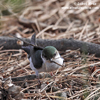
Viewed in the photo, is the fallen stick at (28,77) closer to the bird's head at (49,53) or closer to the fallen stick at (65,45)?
the bird's head at (49,53)

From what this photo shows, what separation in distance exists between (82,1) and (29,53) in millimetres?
2522

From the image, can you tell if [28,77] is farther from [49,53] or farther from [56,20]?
[56,20]

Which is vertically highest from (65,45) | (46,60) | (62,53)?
(46,60)

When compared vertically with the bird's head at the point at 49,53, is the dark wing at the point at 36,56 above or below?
below

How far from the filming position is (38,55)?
2.73m

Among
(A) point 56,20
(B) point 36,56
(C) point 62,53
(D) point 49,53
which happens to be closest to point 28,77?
(B) point 36,56

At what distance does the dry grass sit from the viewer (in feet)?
7.66

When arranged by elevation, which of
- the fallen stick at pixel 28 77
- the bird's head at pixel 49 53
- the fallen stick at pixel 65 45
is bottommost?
the fallen stick at pixel 28 77

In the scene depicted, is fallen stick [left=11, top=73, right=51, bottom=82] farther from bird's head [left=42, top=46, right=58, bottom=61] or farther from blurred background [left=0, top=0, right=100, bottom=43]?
blurred background [left=0, top=0, right=100, bottom=43]

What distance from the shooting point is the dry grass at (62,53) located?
2.33 metres

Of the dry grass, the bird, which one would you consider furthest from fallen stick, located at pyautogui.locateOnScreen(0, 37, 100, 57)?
the bird

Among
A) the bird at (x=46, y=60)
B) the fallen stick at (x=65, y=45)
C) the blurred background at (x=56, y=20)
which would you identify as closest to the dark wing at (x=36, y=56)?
the bird at (x=46, y=60)

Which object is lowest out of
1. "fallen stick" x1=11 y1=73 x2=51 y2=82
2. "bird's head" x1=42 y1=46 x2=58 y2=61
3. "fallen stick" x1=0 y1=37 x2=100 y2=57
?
"fallen stick" x1=11 y1=73 x2=51 y2=82

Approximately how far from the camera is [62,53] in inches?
132
